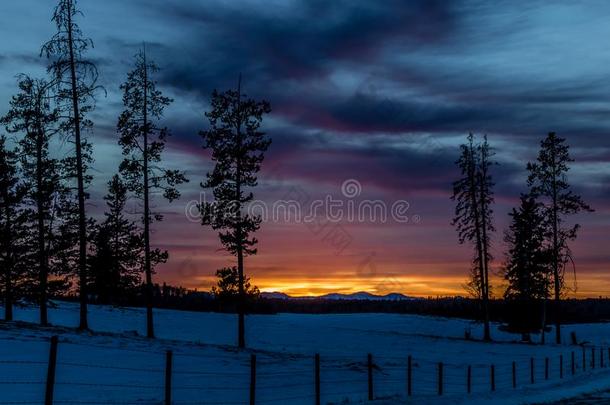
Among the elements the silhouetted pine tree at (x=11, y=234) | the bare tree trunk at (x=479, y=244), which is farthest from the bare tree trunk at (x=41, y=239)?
the bare tree trunk at (x=479, y=244)

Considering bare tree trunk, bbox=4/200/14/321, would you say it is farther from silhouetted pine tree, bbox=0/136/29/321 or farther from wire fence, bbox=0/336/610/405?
wire fence, bbox=0/336/610/405

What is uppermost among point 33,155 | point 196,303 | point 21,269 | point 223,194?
point 33,155

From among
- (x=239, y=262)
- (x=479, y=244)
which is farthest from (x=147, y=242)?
(x=479, y=244)

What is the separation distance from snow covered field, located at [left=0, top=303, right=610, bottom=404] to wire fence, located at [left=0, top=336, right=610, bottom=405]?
53 millimetres

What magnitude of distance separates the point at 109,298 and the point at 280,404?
65125 millimetres

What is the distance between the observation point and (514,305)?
71188 millimetres

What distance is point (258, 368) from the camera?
3206 centimetres

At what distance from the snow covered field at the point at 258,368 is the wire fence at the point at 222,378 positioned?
5 centimetres

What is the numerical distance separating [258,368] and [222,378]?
457cm

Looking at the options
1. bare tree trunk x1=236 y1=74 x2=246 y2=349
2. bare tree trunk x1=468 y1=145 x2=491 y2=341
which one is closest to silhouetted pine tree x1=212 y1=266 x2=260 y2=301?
bare tree trunk x1=236 y1=74 x2=246 y2=349

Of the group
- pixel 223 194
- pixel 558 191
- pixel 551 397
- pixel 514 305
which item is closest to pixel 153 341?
pixel 223 194

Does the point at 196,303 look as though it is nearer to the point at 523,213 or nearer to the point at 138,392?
the point at 523,213

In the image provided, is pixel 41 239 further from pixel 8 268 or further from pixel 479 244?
pixel 479 244

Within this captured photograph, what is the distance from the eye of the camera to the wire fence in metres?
20.8
